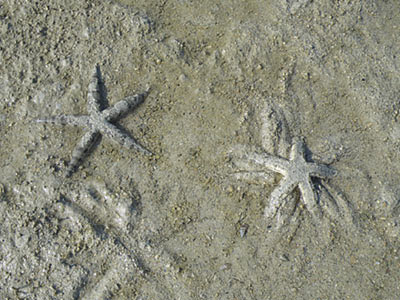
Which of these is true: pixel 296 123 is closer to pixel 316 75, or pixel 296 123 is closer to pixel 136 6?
pixel 316 75

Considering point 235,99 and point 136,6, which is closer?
point 235,99

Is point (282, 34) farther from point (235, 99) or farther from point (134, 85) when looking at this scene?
point (134, 85)

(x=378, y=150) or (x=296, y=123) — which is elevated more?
(x=378, y=150)

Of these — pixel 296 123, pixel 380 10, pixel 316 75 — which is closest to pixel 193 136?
pixel 296 123

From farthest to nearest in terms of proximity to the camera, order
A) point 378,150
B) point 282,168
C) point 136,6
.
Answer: point 136,6, point 378,150, point 282,168

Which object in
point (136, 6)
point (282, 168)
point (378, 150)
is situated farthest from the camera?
point (136, 6)

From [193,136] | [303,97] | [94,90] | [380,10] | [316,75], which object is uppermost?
[380,10]

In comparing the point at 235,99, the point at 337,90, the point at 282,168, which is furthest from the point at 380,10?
the point at 282,168

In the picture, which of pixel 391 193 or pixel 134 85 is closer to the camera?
pixel 391 193

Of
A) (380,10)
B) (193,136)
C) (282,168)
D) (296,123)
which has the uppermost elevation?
(380,10)
